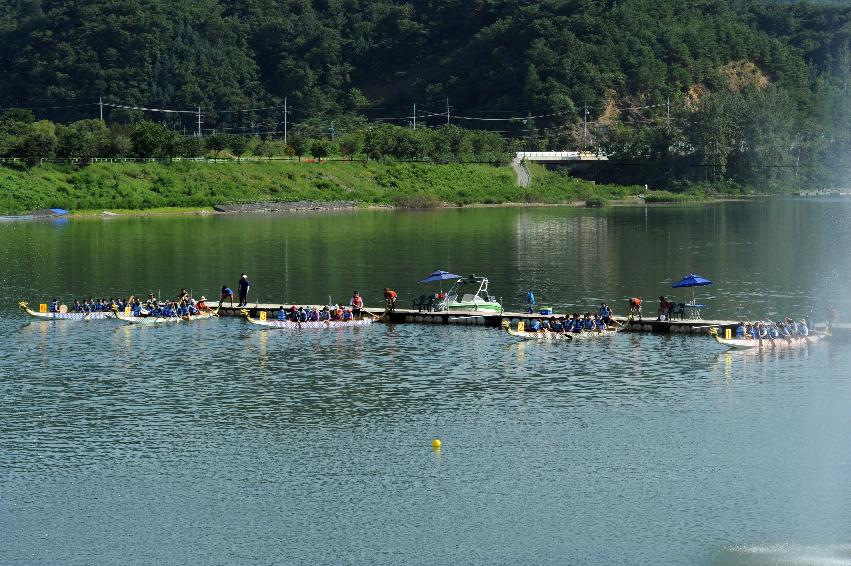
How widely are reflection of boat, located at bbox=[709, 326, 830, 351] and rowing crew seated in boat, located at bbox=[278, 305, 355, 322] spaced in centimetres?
2477

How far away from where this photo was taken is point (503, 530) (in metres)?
49.8

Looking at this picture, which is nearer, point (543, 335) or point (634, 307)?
point (543, 335)

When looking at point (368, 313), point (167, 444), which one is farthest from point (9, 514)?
point (368, 313)

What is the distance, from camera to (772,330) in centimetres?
8294

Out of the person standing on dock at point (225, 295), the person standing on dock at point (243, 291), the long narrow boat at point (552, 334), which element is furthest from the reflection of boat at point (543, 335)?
the person standing on dock at point (225, 295)

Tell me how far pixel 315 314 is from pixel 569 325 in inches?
682

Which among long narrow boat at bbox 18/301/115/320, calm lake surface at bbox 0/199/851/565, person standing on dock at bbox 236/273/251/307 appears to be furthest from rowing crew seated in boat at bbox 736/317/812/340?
long narrow boat at bbox 18/301/115/320

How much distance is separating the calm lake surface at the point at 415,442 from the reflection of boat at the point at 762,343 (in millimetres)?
875

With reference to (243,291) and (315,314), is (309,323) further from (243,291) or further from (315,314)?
(243,291)

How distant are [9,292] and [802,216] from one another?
420 ft

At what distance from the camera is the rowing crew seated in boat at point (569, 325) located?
85.9 m

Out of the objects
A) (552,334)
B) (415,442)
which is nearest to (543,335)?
(552,334)

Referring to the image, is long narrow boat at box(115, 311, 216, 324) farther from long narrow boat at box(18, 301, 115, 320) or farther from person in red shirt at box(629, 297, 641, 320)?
person in red shirt at box(629, 297, 641, 320)

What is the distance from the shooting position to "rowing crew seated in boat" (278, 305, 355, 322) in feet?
296
